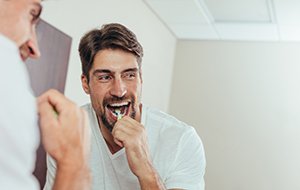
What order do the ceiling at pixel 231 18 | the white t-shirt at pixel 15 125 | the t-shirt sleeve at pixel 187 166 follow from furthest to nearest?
1. the ceiling at pixel 231 18
2. the t-shirt sleeve at pixel 187 166
3. the white t-shirt at pixel 15 125

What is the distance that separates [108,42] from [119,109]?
0.22 m

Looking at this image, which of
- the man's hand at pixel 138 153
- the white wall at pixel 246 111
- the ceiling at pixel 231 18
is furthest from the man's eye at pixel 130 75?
the white wall at pixel 246 111

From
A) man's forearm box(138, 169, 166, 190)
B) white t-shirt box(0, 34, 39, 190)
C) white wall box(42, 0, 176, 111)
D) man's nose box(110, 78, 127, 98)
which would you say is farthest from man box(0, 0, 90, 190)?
white wall box(42, 0, 176, 111)

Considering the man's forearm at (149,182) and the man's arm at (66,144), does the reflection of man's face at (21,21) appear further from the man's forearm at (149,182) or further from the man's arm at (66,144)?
the man's forearm at (149,182)

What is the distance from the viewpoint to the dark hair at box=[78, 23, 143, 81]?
1.41 meters

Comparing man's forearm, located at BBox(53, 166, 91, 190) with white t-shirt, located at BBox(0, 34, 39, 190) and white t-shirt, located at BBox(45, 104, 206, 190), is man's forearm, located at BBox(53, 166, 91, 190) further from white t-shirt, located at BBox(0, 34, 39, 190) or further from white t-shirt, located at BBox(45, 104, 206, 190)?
white t-shirt, located at BBox(45, 104, 206, 190)

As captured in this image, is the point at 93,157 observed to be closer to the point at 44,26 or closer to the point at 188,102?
the point at 44,26

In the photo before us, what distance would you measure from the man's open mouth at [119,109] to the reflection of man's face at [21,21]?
0.76 metres

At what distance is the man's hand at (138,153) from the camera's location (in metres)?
1.12

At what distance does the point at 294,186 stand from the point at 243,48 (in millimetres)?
1386

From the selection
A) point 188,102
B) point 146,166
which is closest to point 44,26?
point 146,166

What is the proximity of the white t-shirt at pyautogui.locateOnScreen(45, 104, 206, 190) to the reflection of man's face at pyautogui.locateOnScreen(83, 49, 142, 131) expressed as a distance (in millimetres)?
56

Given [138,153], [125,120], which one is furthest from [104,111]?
[138,153]

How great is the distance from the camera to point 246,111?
4.29m
